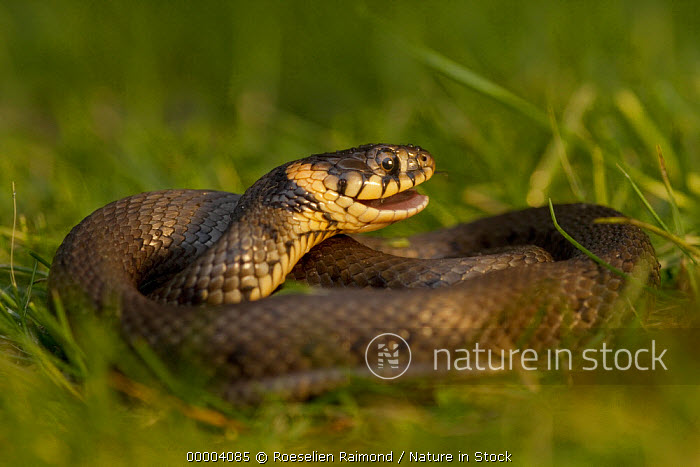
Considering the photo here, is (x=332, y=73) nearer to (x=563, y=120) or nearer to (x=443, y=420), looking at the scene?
(x=563, y=120)

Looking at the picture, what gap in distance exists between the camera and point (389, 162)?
505 centimetres

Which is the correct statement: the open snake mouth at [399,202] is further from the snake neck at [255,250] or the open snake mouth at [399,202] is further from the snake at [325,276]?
the snake neck at [255,250]

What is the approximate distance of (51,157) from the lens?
8.13 m

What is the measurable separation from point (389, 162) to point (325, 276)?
95cm

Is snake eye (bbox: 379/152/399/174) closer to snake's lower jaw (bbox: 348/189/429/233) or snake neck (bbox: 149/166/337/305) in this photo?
snake's lower jaw (bbox: 348/189/429/233)

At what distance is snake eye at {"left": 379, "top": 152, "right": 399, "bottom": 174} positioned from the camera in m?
5.04

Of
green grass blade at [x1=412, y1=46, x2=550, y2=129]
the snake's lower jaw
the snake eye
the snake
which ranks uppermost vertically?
green grass blade at [x1=412, y1=46, x2=550, y2=129]

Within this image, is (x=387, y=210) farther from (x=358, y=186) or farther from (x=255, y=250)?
(x=255, y=250)

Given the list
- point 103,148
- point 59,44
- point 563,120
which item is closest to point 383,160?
point 563,120

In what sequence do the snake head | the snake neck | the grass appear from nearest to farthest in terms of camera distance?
the grass, the snake neck, the snake head

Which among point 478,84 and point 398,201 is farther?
point 478,84

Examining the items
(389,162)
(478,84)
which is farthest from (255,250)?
(478,84)

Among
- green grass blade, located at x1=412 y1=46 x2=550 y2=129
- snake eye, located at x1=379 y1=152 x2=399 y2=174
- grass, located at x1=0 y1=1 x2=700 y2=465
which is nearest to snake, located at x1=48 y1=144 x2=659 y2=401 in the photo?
snake eye, located at x1=379 y1=152 x2=399 y2=174

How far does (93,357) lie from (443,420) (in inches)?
65.4
